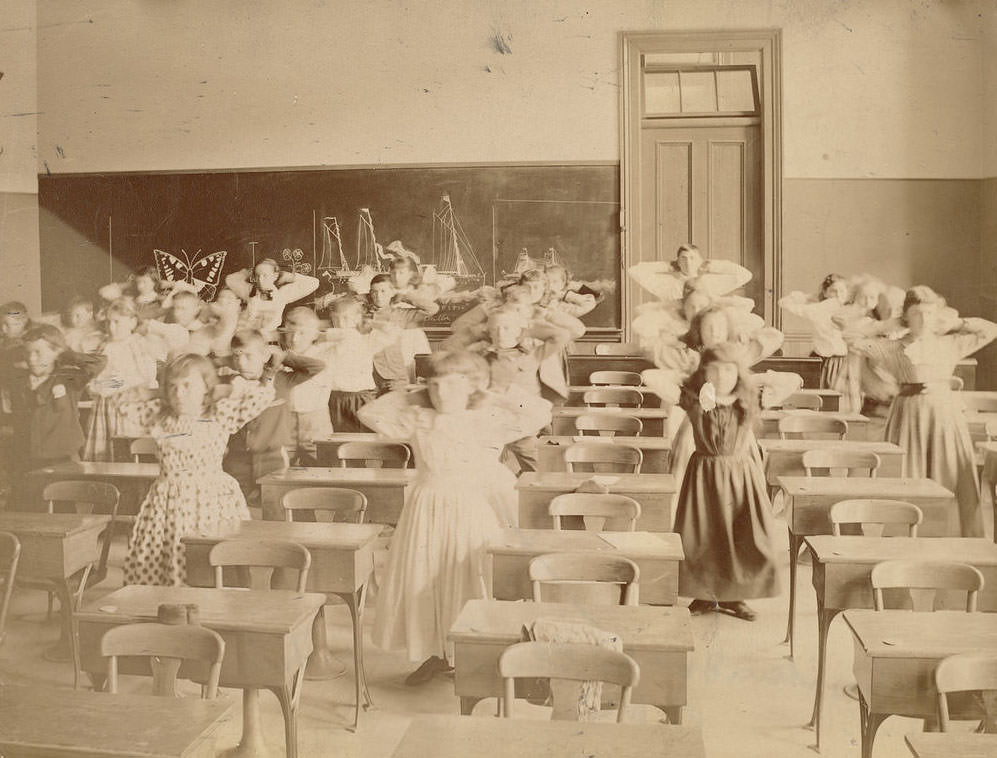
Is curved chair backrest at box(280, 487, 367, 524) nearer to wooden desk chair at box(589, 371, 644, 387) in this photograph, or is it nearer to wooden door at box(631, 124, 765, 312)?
wooden desk chair at box(589, 371, 644, 387)

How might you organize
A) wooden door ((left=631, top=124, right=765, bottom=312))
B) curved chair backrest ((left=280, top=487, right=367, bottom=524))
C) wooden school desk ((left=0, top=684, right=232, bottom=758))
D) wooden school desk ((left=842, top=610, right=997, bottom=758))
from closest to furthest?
wooden school desk ((left=0, top=684, right=232, bottom=758)) → wooden school desk ((left=842, top=610, right=997, bottom=758)) → wooden door ((left=631, top=124, right=765, bottom=312)) → curved chair backrest ((left=280, top=487, right=367, bottom=524))

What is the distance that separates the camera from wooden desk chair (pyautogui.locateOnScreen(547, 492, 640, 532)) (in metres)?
3.83

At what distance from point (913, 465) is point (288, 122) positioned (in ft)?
8.63

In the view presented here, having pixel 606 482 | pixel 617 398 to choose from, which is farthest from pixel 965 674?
pixel 606 482

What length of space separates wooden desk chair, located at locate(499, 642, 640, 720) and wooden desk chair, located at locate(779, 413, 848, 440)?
136cm

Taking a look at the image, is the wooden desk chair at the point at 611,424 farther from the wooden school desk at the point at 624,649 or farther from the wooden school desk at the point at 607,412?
the wooden school desk at the point at 624,649

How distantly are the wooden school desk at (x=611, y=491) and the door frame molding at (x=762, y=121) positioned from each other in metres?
0.84

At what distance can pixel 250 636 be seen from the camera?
9.91 feet

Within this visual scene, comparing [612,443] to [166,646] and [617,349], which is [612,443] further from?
[166,646]

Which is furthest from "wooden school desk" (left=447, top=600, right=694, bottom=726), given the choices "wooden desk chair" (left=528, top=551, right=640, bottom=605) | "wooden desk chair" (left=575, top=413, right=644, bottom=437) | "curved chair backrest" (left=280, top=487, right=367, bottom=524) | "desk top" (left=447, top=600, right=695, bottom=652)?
"curved chair backrest" (left=280, top=487, right=367, bottom=524)

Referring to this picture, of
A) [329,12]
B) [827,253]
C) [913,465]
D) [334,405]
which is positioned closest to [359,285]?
[334,405]

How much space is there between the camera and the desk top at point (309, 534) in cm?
368

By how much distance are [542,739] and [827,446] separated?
188 cm

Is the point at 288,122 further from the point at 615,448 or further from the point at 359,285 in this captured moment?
the point at 615,448
